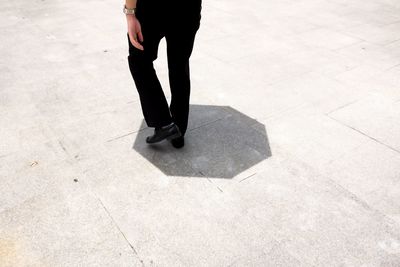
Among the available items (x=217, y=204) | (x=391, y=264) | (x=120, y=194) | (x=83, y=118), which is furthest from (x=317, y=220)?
(x=83, y=118)

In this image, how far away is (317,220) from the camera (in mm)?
2559

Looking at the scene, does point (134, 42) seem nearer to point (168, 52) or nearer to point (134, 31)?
point (134, 31)

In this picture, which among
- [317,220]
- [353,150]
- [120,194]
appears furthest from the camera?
[353,150]

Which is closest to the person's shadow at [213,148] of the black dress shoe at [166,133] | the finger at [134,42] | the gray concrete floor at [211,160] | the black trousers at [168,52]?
the gray concrete floor at [211,160]

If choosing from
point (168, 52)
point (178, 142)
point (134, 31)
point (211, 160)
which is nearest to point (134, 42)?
point (134, 31)

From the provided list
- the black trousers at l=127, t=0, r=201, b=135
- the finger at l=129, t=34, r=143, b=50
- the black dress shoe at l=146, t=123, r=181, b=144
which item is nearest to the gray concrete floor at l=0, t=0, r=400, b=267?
the black dress shoe at l=146, t=123, r=181, b=144

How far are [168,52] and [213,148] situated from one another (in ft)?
3.10

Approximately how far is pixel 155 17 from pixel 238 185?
1414 millimetres

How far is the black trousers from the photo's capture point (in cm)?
259

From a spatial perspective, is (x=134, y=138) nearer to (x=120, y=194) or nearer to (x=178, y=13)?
(x=120, y=194)

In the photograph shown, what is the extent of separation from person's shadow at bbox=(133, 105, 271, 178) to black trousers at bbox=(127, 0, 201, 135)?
0.84ft

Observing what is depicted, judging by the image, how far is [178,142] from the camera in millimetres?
3211

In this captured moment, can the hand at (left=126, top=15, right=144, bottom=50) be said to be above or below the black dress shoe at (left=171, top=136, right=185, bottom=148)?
above

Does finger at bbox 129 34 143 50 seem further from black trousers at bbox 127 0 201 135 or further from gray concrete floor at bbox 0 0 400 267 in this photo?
gray concrete floor at bbox 0 0 400 267
